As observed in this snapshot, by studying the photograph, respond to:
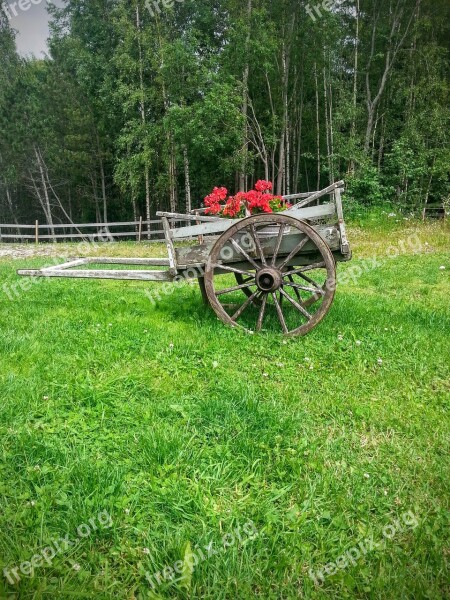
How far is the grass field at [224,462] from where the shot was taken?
175 cm

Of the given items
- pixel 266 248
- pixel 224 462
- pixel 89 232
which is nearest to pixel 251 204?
pixel 266 248

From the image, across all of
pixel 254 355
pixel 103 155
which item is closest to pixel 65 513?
pixel 254 355

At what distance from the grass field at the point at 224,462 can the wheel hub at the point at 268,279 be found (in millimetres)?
563

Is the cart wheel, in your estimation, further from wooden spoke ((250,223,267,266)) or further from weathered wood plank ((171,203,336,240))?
weathered wood plank ((171,203,336,240))

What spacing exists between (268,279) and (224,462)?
232 centimetres

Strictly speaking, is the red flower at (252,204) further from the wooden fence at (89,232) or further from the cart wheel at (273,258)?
the wooden fence at (89,232)

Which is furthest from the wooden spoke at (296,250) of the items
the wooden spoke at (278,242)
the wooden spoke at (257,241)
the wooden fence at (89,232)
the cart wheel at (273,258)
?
the wooden fence at (89,232)

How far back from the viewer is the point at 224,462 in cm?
242

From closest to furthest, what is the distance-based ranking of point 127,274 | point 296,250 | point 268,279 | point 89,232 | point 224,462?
point 224,462 < point 296,250 < point 268,279 < point 127,274 < point 89,232

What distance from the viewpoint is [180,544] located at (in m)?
1.84

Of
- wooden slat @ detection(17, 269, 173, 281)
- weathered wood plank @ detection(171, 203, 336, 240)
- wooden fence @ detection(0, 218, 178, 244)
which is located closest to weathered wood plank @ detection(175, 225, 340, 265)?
weathered wood plank @ detection(171, 203, 336, 240)

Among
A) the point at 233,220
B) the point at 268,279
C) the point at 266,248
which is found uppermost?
the point at 233,220

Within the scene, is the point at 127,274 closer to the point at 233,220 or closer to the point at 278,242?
the point at 233,220

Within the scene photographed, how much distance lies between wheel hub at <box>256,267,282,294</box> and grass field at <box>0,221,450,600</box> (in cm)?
56
